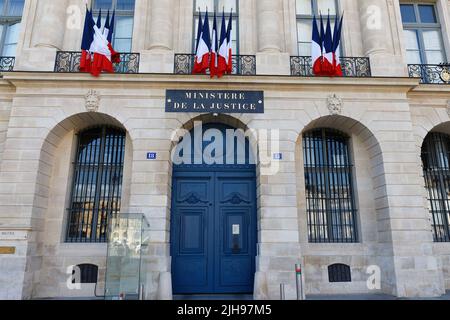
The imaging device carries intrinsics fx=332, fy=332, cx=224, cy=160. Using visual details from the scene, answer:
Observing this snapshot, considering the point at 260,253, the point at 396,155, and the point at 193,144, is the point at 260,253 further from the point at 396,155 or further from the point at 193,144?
the point at 396,155

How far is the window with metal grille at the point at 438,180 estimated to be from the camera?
34.9ft

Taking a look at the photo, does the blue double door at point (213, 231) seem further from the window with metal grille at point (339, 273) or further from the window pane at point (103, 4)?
the window pane at point (103, 4)

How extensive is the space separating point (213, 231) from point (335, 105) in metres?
5.22

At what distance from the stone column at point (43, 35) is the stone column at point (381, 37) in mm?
9932

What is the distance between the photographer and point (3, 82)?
1003 cm

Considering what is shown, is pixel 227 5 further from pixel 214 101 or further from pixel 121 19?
pixel 214 101

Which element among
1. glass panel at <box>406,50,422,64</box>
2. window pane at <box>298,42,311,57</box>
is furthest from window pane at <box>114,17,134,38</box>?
glass panel at <box>406,50,422,64</box>

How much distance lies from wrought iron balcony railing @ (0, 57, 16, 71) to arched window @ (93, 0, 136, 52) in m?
3.05

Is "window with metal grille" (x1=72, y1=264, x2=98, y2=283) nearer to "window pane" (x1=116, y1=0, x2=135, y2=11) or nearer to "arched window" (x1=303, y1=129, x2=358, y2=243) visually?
"arched window" (x1=303, y1=129, x2=358, y2=243)

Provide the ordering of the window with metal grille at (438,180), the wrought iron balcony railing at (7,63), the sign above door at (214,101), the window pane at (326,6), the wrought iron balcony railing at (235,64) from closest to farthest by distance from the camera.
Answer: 1. the sign above door at (214,101)
2. the wrought iron balcony railing at (235,64)
3. the window with metal grille at (438,180)
4. the wrought iron balcony railing at (7,63)
5. the window pane at (326,6)

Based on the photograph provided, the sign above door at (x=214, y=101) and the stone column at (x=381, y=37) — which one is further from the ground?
the stone column at (x=381, y=37)

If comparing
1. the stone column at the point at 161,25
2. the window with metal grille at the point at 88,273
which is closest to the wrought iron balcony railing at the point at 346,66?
the stone column at the point at 161,25

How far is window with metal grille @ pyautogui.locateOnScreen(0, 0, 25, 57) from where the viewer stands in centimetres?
1134

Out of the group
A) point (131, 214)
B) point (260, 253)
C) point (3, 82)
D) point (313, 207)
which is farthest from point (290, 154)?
point (3, 82)
